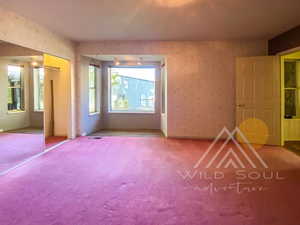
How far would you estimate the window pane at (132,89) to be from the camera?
8.07 metres

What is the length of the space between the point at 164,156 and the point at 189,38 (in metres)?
2.93

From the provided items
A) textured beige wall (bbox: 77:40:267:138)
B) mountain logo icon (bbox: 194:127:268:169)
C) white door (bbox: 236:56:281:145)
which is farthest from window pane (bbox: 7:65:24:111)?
white door (bbox: 236:56:281:145)

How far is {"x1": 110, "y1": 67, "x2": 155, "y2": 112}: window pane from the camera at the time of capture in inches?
318

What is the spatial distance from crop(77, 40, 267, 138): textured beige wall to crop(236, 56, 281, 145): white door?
0.36 meters

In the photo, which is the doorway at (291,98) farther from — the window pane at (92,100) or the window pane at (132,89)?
the window pane at (92,100)

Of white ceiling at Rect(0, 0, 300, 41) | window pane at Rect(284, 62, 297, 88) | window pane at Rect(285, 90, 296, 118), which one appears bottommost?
window pane at Rect(285, 90, 296, 118)

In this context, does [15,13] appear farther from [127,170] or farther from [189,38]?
[189,38]

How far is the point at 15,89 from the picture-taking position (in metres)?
4.18

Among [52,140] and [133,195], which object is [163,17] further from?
[52,140]

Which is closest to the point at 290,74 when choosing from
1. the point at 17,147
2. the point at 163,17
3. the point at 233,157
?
the point at 233,157

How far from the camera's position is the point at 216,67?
19.8 feet

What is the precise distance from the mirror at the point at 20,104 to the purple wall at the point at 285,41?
4.97m

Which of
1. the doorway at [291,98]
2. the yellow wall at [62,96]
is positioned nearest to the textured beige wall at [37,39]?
the yellow wall at [62,96]

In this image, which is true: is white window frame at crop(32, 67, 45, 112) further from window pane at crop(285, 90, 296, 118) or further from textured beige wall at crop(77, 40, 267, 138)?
window pane at crop(285, 90, 296, 118)
